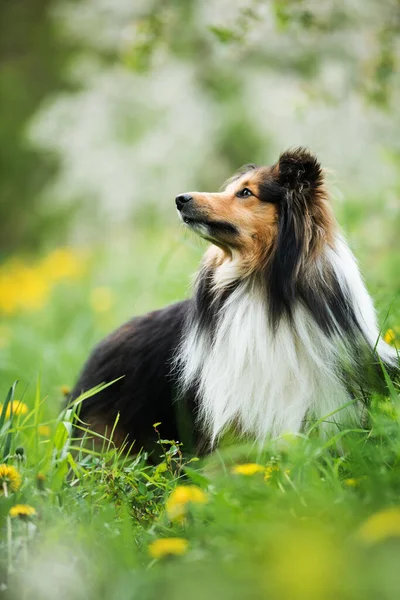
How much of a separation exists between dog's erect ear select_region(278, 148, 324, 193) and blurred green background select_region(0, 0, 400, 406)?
433 centimetres

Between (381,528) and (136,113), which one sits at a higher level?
(136,113)

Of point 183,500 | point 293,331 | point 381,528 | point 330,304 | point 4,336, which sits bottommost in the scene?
point 4,336

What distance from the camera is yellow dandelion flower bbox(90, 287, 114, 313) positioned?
789 cm

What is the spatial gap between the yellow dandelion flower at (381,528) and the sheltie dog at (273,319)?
46.9 inches

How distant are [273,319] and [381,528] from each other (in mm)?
1696

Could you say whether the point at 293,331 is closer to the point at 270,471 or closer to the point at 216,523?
the point at 270,471

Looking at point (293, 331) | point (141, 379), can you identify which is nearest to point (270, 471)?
point (293, 331)

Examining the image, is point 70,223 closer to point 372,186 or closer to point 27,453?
point 372,186

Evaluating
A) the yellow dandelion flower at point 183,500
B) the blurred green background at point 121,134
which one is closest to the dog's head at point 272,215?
the yellow dandelion flower at point 183,500

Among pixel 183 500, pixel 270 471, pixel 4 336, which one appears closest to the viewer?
pixel 183 500

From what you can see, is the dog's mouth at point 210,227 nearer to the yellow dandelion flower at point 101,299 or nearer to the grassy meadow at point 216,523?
the grassy meadow at point 216,523

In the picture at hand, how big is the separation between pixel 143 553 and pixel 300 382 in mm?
1209

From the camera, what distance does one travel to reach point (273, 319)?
11.7 ft

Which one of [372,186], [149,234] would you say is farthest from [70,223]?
[372,186]
